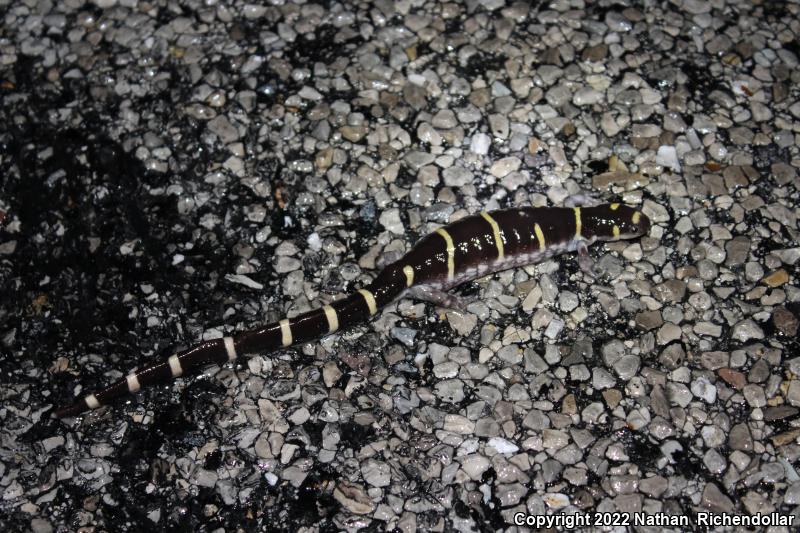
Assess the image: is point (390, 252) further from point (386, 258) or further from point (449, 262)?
point (449, 262)

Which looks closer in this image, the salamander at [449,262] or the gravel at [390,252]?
the gravel at [390,252]

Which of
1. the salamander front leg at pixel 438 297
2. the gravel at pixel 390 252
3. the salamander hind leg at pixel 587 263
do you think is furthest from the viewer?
the salamander hind leg at pixel 587 263

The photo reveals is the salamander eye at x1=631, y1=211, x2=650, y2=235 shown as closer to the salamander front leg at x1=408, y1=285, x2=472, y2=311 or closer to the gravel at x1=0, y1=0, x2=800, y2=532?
the gravel at x1=0, y1=0, x2=800, y2=532

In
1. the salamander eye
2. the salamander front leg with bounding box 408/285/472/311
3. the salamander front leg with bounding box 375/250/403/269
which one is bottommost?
the salamander front leg with bounding box 408/285/472/311

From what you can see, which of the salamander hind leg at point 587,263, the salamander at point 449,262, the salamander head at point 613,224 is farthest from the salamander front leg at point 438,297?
the salamander head at point 613,224

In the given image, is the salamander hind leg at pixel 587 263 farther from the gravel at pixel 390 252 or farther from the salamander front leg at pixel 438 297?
the salamander front leg at pixel 438 297

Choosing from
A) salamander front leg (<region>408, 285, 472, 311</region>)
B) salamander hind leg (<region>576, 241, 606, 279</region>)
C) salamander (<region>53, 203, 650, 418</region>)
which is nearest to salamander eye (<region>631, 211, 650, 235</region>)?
salamander (<region>53, 203, 650, 418</region>)

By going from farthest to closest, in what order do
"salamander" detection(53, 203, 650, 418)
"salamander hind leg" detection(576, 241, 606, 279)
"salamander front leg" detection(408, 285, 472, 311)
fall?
1. "salamander hind leg" detection(576, 241, 606, 279)
2. "salamander front leg" detection(408, 285, 472, 311)
3. "salamander" detection(53, 203, 650, 418)
